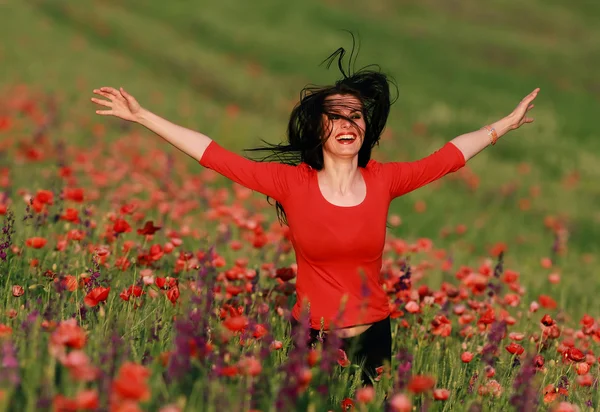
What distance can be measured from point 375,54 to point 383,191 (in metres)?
20.8

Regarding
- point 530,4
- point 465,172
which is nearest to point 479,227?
point 465,172

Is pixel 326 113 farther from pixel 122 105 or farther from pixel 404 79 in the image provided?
Answer: pixel 404 79

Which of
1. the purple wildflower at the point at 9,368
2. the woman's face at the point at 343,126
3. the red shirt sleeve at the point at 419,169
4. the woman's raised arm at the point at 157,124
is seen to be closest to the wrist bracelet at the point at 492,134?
the red shirt sleeve at the point at 419,169

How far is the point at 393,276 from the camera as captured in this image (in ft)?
14.3

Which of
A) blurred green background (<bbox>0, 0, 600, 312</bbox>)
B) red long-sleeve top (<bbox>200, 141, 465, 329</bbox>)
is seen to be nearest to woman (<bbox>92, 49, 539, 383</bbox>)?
red long-sleeve top (<bbox>200, 141, 465, 329</bbox>)

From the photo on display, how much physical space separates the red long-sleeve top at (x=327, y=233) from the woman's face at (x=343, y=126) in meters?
0.16

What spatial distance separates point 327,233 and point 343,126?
1.59 feet

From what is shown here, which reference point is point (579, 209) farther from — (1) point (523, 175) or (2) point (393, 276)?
(2) point (393, 276)

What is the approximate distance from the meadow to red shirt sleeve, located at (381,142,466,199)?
1.93 feet

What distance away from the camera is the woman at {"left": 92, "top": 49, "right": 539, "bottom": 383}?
115 inches

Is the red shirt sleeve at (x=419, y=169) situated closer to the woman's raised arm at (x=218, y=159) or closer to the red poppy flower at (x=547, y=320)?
the woman's raised arm at (x=218, y=159)

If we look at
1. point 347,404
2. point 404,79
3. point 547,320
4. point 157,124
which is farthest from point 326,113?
point 404,79

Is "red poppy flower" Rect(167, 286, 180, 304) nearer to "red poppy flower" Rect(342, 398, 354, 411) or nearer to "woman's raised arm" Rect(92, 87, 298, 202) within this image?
"woman's raised arm" Rect(92, 87, 298, 202)

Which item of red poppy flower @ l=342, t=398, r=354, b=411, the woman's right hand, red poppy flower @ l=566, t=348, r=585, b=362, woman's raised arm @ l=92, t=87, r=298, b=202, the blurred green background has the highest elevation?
the blurred green background
